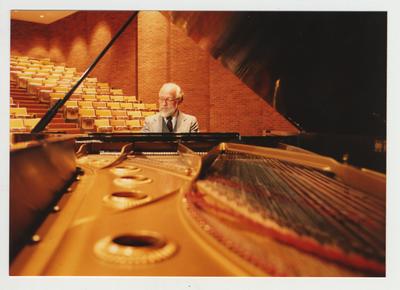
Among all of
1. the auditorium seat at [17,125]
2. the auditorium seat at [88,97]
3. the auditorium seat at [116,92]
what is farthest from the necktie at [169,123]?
the auditorium seat at [116,92]

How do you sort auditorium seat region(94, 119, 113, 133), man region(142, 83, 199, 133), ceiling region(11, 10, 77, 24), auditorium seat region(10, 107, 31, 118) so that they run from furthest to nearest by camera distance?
ceiling region(11, 10, 77, 24), auditorium seat region(94, 119, 113, 133), auditorium seat region(10, 107, 31, 118), man region(142, 83, 199, 133)

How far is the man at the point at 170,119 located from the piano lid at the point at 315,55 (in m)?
1.04

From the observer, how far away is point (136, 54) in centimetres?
932

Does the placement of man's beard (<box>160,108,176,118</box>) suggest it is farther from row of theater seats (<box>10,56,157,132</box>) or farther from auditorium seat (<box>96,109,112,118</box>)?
auditorium seat (<box>96,109,112,118</box>)

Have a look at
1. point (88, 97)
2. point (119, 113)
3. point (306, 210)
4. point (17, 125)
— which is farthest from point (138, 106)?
point (306, 210)

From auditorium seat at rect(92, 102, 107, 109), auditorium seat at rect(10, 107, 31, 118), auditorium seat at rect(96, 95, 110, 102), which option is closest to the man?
auditorium seat at rect(10, 107, 31, 118)

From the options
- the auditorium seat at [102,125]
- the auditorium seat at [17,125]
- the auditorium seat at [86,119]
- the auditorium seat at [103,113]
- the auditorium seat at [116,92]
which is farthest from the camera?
the auditorium seat at [116,92]

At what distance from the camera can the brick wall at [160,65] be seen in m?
7.29

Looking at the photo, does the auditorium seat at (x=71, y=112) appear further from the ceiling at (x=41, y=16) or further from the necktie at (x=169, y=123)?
the ceiling at (x=41, y=16)

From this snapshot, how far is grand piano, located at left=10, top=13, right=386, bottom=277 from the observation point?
73 centimetres

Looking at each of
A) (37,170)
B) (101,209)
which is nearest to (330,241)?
(101,209)
